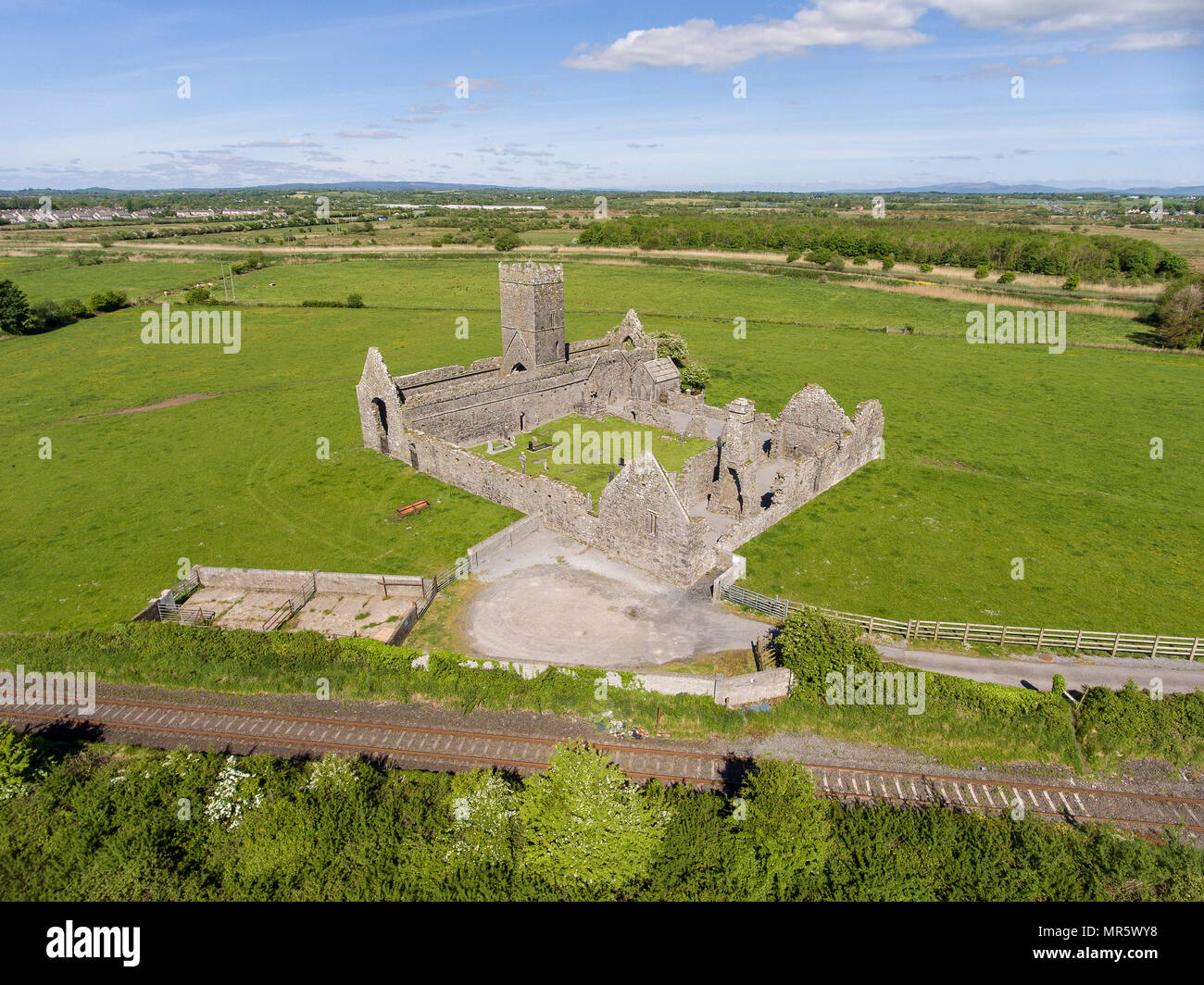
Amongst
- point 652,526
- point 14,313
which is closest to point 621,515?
point 652,526

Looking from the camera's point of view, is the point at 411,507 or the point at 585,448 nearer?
the point at 411,507

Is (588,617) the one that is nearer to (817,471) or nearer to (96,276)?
(817,471)

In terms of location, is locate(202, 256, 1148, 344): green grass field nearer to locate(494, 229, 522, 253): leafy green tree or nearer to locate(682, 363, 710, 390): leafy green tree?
locate(494, 229, 522, 253): leafy green tree

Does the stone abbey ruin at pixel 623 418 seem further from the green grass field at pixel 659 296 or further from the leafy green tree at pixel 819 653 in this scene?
the green grass field at pixel 659 296

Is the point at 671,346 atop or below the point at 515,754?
atop

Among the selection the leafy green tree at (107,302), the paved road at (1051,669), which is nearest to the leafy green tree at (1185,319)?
the paved road at (1051,669)

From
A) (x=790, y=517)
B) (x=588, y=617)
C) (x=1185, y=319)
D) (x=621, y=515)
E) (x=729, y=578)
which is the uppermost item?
(x=1185, y=319)

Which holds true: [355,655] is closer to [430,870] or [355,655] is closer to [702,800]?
[430,870]
